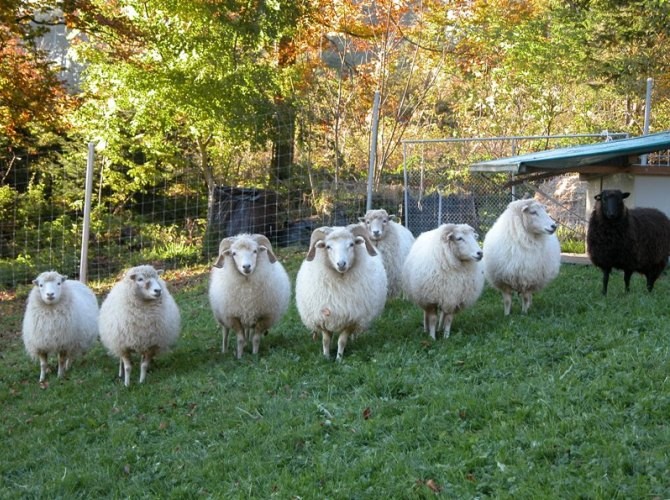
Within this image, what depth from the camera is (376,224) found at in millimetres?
10602

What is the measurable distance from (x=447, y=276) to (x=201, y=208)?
10007mm

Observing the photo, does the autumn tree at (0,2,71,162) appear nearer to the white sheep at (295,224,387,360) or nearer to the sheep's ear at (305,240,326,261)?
the sheep's ear at (305,240,326,261)

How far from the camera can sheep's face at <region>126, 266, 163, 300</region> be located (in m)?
8.66

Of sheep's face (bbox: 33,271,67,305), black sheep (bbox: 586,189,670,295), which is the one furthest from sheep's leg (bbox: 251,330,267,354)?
black sheep (bbox: 586,189,670,295)

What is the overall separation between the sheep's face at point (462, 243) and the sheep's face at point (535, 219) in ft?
3.27

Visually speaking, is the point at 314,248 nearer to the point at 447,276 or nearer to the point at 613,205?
the point at 447,276

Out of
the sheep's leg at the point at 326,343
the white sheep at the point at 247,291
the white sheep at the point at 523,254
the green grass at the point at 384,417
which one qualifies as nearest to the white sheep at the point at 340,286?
the sheep's leg at the point at 326,343

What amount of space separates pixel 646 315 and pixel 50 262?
38.5 ft

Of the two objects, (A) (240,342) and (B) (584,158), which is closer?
(A) (240,342)

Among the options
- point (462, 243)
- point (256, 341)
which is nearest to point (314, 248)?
point (256, 341)

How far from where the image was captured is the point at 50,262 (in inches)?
636

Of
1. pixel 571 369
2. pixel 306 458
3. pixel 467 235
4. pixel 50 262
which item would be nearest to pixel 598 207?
pixel 467 235

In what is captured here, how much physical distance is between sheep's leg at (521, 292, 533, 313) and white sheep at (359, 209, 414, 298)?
1643 millimetres

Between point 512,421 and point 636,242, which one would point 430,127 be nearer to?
point 636,242
